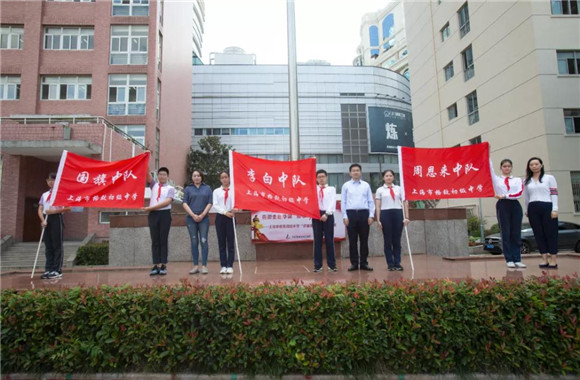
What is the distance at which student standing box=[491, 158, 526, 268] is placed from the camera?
17.6ft

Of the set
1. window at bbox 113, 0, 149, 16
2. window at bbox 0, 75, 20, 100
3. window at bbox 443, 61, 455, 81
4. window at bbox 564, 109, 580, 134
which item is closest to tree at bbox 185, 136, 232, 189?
window at bbox 113, 0, 149, 16

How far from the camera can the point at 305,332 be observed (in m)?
2.85

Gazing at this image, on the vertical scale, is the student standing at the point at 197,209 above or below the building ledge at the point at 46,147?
below

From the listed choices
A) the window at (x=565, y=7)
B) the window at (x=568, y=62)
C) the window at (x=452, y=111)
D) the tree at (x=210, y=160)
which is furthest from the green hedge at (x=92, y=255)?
the window at (x=565, y=7)

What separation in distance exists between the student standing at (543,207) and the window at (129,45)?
21.4 metres

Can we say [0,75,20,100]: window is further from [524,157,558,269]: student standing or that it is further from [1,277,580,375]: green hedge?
[524,157,558,269]: student standing

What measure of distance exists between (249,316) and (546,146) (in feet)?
58.0

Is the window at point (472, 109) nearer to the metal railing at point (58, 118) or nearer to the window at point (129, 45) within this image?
the metal railing at point (58, 118)

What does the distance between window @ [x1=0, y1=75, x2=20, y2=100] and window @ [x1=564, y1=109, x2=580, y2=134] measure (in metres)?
28.5

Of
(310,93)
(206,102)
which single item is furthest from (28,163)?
(310,93)

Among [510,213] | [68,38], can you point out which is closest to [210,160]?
[68,38]

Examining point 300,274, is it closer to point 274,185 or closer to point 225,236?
point 225,236

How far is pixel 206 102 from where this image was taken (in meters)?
40.6

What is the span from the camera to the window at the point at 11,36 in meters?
20.0
